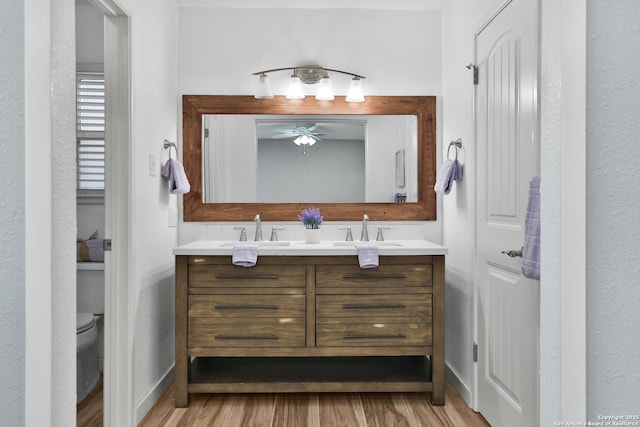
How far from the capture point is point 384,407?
7.84 ft

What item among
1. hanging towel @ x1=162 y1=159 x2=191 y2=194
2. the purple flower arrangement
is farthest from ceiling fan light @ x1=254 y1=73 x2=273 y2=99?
the purple flower arrangement

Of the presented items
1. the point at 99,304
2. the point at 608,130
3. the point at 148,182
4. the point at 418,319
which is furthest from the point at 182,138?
the point at 608,130

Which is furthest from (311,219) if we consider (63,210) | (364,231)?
(63,210)

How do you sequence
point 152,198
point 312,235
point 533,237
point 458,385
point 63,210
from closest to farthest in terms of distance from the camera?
point 63,210 → point 533,237 → point 152,198 → point 458,385 → point 312,235

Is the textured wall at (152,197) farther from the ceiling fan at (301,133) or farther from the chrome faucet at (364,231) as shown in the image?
the chrome faucet at (364,231)

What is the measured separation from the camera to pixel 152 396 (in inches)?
95.8

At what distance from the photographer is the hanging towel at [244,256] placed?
2.34 m

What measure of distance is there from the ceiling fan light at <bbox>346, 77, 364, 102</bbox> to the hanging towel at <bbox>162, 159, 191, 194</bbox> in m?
1.19

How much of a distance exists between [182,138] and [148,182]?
68 cm

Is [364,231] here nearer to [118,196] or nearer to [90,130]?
[118,196]

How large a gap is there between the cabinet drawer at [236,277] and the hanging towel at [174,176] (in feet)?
1.70

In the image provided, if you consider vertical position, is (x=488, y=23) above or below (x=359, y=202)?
above

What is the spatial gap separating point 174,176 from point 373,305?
54.3 inches

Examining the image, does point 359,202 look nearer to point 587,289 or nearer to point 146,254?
point 146,254
